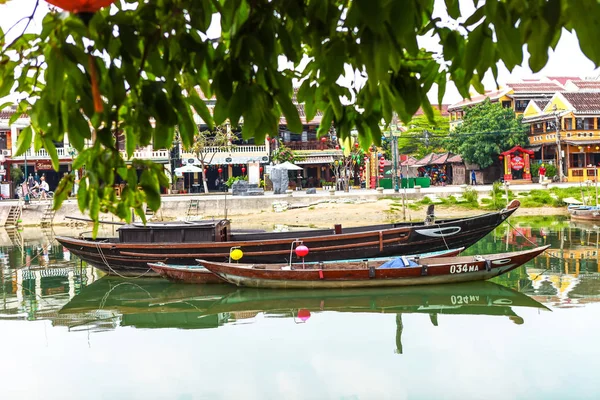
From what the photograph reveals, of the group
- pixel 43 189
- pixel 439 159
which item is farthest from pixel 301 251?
pixel 439 159

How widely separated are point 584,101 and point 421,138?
10.5 meters

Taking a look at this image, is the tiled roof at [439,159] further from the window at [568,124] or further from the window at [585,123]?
the window at [585,123]

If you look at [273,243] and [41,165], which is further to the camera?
[41,165]

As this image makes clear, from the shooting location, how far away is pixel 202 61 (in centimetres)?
239

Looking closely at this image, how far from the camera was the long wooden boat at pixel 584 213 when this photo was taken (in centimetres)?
2298

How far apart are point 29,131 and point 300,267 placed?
33.0ft

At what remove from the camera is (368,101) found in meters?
2.75

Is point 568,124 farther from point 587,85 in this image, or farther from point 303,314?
point 303,314

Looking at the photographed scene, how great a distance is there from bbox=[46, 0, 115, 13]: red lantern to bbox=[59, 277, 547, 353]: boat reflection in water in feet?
25.9

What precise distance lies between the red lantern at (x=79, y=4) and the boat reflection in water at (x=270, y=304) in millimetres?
7892

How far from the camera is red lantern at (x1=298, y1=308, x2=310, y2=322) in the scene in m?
10.2

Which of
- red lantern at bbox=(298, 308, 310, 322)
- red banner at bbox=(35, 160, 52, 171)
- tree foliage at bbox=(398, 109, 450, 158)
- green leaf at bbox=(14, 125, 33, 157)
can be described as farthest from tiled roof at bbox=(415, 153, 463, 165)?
green leaf at bbox=(14, 125, 33, 157)

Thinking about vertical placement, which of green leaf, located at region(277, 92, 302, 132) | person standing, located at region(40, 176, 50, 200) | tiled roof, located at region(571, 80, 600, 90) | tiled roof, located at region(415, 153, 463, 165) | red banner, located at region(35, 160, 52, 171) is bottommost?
person standing, located at region(40, 176, 50, 200)

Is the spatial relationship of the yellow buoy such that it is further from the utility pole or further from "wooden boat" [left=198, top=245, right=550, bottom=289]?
the utility pole
